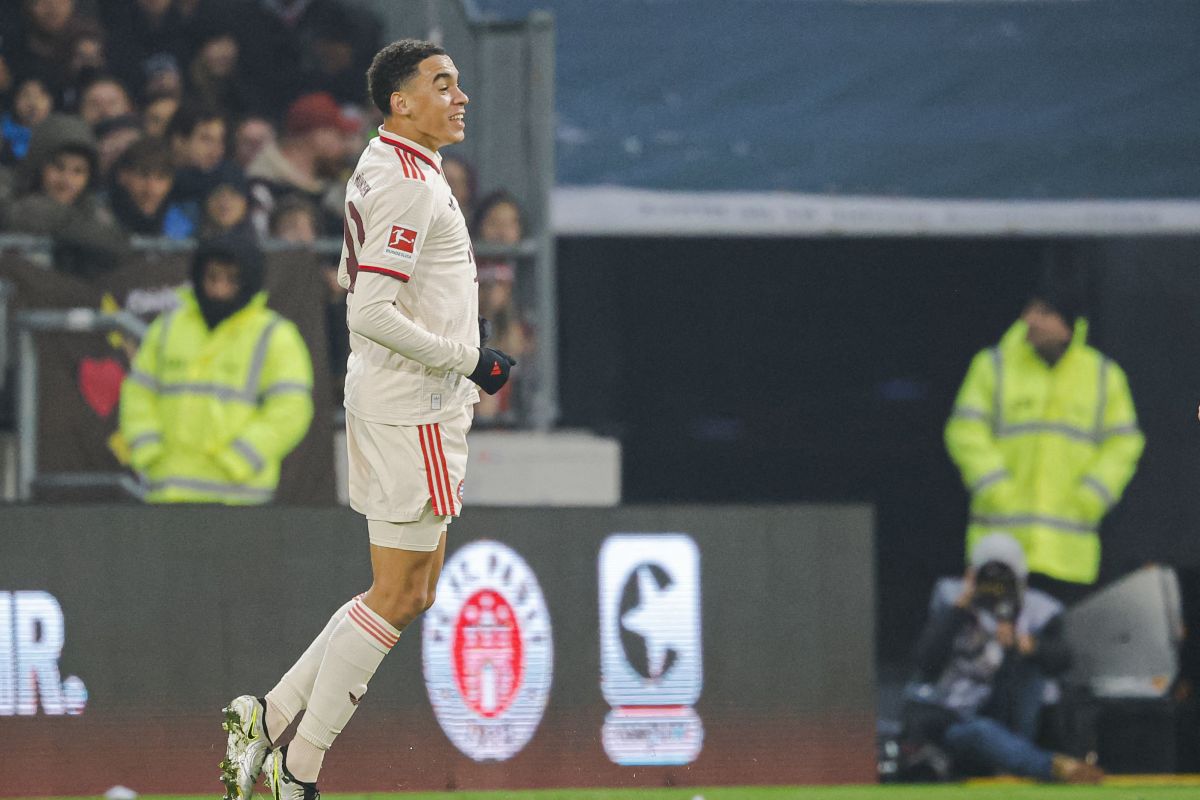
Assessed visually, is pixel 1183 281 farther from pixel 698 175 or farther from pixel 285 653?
pixel 285 653

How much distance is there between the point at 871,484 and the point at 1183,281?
2.24 m

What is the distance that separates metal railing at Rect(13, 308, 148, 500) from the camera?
9273 mm

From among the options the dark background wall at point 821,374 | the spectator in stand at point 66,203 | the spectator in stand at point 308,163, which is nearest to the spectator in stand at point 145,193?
the spectator in stand at point 66,203

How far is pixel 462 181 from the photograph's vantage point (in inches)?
415

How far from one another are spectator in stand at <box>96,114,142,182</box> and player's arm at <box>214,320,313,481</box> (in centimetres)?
207

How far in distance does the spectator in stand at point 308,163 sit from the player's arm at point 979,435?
3.40 m

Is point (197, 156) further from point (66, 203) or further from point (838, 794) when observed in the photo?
point (838, 794)

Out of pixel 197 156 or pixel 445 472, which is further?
pixel 197 156

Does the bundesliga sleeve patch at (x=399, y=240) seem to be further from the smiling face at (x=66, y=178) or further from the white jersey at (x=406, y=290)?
the smiling face at (x=66, y=178)

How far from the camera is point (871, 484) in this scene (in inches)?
510

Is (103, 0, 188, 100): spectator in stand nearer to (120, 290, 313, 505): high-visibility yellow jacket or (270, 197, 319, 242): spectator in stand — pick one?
(270, 197, 319, 242): spectator in stand

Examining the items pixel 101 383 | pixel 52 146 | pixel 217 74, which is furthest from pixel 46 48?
pixel 101 383

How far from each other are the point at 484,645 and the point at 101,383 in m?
2.76

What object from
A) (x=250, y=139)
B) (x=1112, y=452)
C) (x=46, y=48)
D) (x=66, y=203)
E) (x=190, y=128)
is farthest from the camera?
(x=46, y=48)
